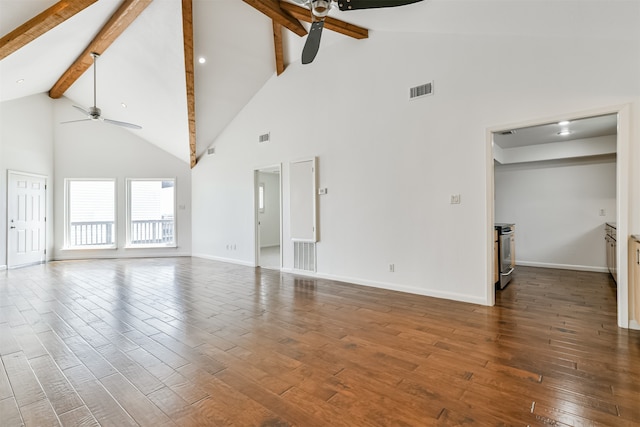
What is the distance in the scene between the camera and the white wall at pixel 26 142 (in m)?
6.42

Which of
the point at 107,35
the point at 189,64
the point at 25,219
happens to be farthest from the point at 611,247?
the point at 25,219

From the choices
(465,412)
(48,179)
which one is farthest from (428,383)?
(48,179)

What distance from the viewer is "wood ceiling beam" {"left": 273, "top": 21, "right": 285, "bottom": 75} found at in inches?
206

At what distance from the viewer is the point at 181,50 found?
5.12 metres

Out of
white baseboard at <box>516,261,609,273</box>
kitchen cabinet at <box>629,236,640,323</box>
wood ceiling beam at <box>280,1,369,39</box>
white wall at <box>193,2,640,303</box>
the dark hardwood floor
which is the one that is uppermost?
wood ceiling beam at <box>280,1,369,39</box>

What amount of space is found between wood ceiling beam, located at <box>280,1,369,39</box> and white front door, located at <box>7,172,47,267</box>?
6999 mm

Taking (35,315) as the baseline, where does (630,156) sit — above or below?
above

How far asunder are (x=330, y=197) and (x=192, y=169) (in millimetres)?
4921

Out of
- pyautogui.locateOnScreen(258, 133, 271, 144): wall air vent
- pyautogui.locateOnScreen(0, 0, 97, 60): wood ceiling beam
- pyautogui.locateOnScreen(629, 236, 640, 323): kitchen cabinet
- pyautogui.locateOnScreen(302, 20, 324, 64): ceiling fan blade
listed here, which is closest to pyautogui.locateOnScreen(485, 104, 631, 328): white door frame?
pyautogui.locateOnScreen(629, 236, 640, 323): kitchen cabinet

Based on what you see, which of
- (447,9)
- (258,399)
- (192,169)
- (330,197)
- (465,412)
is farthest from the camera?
(192,169)

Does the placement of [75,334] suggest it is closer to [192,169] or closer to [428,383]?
[428,383]

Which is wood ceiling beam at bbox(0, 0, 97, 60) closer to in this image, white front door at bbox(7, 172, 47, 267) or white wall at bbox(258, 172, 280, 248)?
white front door at bbox(7, 172, 47, 267)

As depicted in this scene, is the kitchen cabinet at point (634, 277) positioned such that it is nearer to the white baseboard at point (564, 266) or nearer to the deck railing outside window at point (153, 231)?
the white baseboard at point (564, 266)

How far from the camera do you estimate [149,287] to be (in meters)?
4.86
